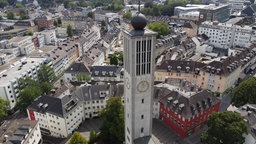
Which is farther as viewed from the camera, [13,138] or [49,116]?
[49,116]

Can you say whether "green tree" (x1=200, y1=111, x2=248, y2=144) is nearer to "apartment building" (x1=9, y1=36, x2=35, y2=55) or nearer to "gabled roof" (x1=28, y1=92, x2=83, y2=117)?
"gabled roof" (x1=28, y1=92, x2=83, y2=117)

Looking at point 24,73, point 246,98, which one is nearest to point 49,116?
point 24,73

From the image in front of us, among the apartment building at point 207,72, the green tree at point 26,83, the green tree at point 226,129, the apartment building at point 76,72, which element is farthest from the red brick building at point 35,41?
the green tree at point 226,129

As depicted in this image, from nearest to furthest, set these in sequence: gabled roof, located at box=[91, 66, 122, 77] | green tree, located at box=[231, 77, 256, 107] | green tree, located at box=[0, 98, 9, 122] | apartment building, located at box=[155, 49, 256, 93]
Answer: green tree, located at box=[231, 77, 256, 107]
green tree, located at box=[0, 98, 9, 122]
apartment building, located at box=[155, 49, 256, 93]
gabled roof, located at box=[91, 66, 122, 77]

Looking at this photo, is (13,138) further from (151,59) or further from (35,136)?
(151,59)

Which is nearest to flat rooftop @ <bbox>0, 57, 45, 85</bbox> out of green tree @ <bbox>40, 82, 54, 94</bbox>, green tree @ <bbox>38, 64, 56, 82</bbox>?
green tree @ <bbox>38, 64, 56, 82</bbox>

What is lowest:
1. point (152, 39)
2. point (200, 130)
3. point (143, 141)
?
point (200, 130)

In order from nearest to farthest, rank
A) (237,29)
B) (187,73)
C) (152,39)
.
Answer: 1. (152,39)
2. (187,73)
3. (237,29)
